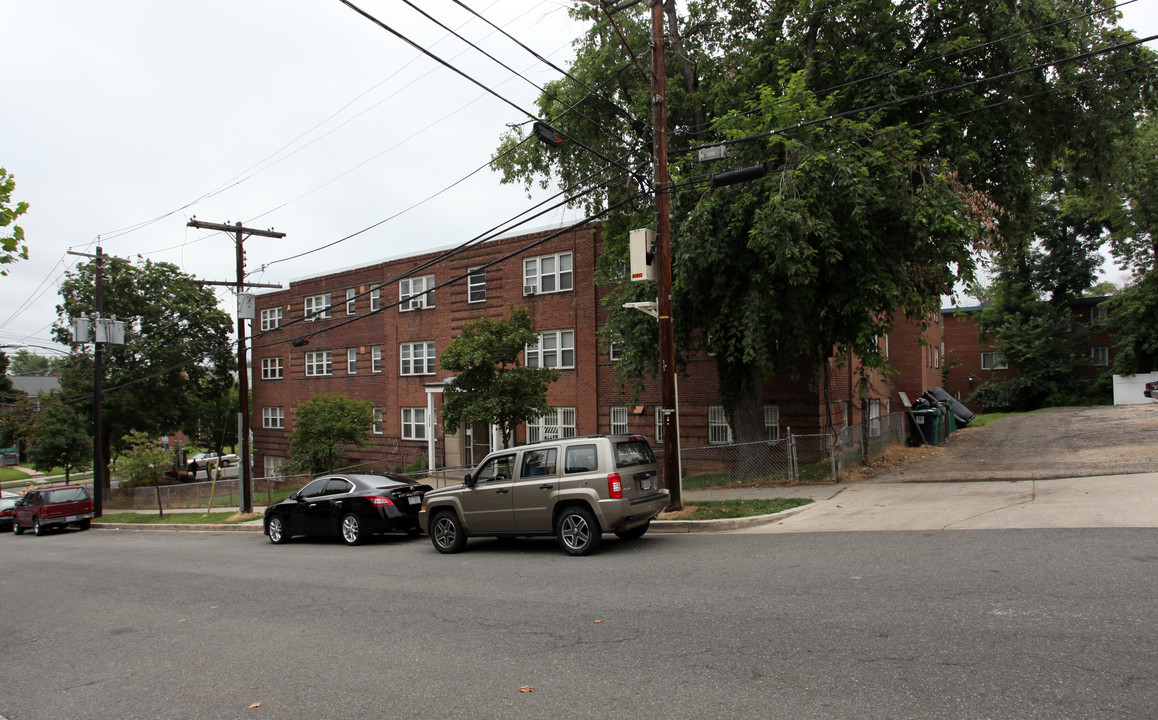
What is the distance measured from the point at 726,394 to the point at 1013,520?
29.7 ft

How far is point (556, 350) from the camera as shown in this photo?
25.9m

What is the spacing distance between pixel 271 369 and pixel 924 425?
3270 centimetres

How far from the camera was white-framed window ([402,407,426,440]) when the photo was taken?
1190 inches

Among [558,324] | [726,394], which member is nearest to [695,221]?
[726,394]

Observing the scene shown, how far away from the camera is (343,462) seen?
1292 inches

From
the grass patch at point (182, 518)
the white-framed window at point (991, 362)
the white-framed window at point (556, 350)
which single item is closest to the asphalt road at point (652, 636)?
the grass patch at point (182, 518)

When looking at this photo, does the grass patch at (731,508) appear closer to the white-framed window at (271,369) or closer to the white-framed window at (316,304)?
the white-framed window at (316,304)

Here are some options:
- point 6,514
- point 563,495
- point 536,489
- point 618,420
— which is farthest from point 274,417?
point 563,495

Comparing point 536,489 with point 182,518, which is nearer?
point 536,489

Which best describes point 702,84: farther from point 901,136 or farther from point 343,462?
point 343,462

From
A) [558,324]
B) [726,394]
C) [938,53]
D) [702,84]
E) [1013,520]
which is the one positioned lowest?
[1013,520]

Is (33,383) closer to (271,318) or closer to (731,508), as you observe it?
(271,318)

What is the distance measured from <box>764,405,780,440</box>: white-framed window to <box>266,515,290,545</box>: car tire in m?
13.7

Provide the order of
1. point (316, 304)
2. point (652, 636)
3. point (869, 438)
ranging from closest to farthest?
1. point (652, 636)
2. point (869, 438)
3. point (316, 304)
